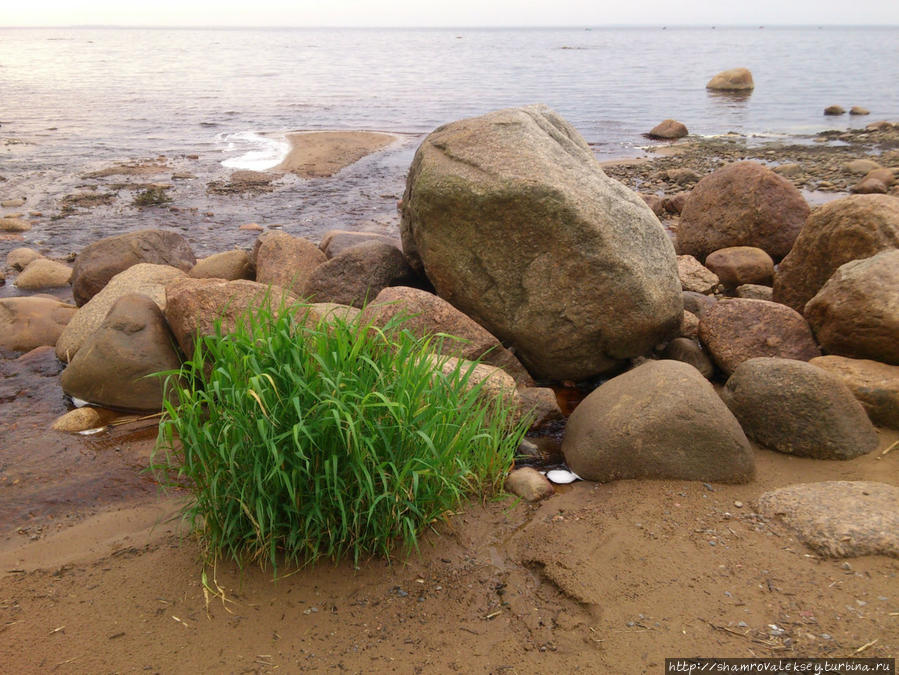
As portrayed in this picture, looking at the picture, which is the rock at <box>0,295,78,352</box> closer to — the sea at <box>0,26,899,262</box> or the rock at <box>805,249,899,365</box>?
the sea at <box>0,26,899,262</box>

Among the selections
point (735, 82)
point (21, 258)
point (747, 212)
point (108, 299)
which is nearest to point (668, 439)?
point (747, 212)

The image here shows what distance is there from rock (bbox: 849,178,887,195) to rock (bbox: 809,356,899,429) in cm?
855

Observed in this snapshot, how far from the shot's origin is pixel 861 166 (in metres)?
13.7

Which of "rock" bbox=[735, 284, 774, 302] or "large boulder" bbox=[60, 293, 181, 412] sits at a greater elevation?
"large boulder" bbox=[60, 293, 181, 412]

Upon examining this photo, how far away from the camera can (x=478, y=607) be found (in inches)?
117

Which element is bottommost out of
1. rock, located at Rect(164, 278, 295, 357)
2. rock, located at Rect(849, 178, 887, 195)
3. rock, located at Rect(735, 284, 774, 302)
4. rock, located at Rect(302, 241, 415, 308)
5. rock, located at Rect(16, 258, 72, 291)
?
rock, located at Rect(849, 178, 887, 195)

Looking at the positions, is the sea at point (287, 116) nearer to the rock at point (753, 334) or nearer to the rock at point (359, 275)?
the rock at point (359, 275)

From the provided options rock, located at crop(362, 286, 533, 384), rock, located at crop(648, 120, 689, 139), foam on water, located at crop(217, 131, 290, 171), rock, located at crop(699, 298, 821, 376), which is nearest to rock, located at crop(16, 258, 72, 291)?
rock, located at crop(362, 286, 533, 384)

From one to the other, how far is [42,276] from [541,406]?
245 inches

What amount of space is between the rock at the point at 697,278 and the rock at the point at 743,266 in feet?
0.38

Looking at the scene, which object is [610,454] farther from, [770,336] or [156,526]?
[156,526]

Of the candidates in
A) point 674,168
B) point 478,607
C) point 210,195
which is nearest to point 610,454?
point 478,607

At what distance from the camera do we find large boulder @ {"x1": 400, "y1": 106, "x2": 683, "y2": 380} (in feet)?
15.9

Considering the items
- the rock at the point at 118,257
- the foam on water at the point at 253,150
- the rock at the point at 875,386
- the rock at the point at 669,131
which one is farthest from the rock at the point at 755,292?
the rock at the point at 669,131
